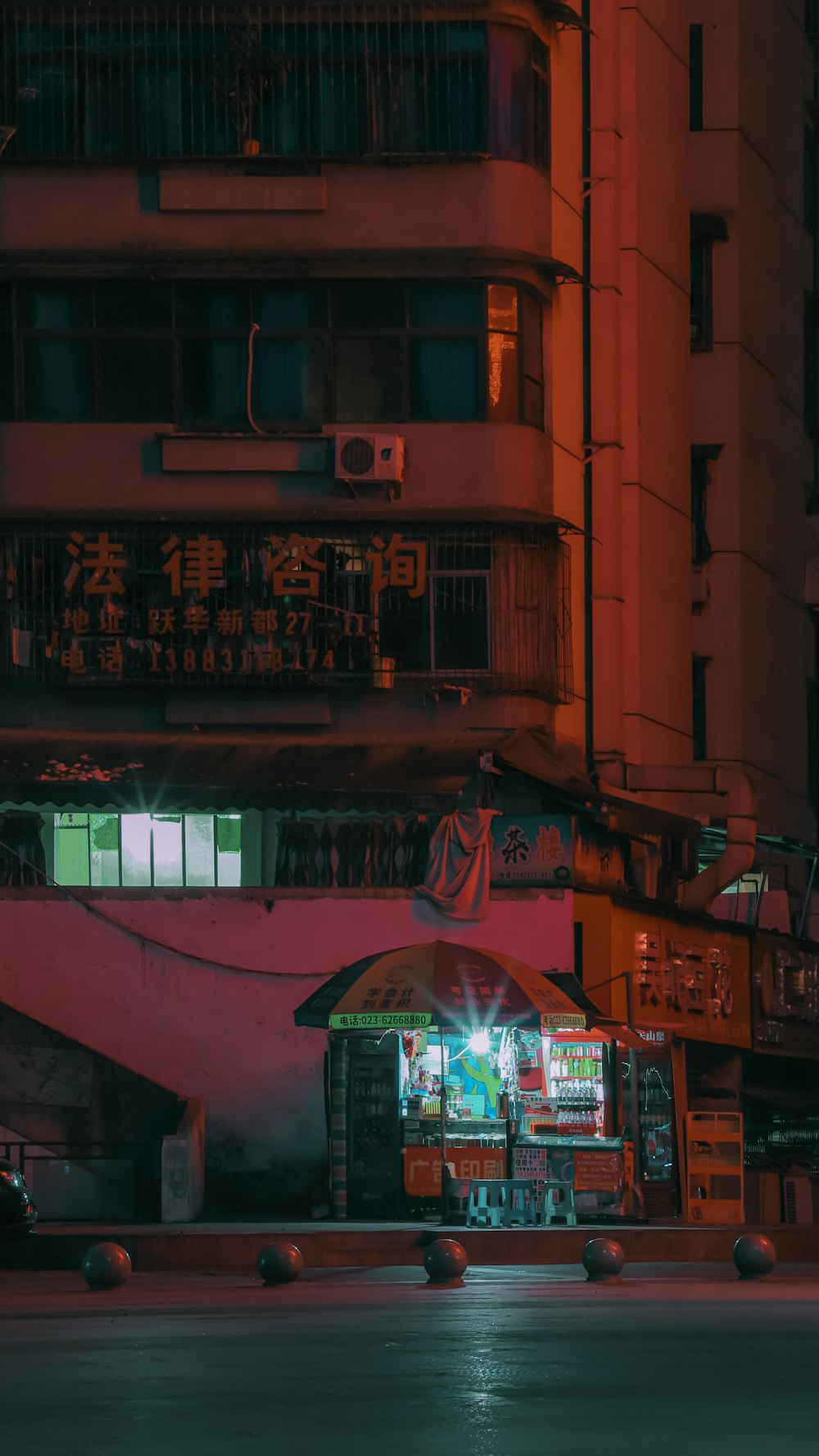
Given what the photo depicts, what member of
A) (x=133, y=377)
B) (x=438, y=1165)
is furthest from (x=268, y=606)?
(x=438, y=1165)

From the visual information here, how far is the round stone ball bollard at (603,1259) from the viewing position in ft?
61.1

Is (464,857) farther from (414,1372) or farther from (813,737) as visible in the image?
(414,1372)

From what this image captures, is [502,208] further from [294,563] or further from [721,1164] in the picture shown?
[721,1164]

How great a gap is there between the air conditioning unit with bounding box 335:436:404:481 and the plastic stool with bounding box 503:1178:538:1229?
8.37 meters

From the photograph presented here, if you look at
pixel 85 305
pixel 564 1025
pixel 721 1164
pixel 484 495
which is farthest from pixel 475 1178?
pixel 85 305

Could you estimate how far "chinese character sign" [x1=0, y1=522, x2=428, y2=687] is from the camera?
28.0 metres

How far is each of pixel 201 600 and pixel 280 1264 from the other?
37.2 ft

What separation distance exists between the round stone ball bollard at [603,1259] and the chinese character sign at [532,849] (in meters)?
8.92

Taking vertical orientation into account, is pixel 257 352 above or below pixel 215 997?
above

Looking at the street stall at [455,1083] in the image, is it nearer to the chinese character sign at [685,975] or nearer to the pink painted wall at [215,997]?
the pink painted wall at [215,997]

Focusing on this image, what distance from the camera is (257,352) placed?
28.7 meters

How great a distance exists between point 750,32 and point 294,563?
552 inches

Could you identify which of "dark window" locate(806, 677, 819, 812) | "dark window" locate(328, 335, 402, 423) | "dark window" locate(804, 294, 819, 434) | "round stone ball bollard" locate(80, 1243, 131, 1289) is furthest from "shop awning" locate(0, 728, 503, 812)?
"dark window" locate(804, 294, 819, 434)

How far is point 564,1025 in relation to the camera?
23328mm
